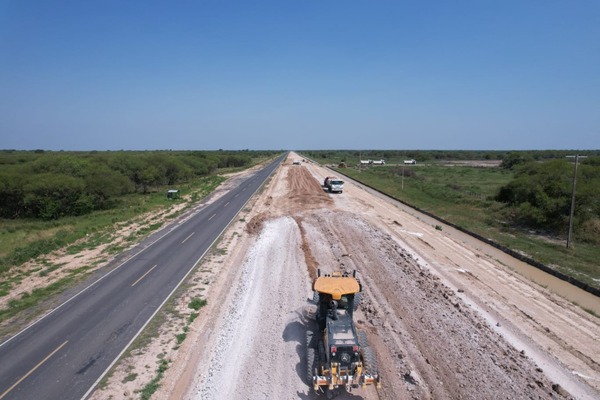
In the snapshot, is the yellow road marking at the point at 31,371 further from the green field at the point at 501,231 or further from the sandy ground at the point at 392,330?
the green field at the point at 501,231

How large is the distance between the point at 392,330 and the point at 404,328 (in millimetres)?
576

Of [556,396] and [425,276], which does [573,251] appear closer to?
[425,276]

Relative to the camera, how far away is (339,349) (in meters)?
9.48

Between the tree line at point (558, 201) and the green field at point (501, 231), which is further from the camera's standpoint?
the tree line at point (558, 201)

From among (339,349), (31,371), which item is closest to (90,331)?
(31,371)

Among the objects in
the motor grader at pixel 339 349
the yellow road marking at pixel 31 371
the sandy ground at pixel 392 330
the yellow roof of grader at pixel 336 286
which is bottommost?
the yellow road marking at pixel 31 371

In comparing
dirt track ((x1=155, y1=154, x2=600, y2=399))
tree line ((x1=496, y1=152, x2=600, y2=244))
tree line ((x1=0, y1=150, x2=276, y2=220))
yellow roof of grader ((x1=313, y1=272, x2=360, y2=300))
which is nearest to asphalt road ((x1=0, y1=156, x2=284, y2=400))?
dirt track ((x1=155, y1=154, x2=600, y2=399))

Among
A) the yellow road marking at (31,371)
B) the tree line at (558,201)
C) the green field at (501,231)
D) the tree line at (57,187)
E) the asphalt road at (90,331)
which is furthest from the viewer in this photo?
the tree line at (57,187)

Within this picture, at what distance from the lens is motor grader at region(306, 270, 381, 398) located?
Result: 939cm

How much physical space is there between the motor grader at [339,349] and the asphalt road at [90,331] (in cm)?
716

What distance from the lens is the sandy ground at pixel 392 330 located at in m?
10.9

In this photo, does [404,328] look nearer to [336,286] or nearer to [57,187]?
[336,286]

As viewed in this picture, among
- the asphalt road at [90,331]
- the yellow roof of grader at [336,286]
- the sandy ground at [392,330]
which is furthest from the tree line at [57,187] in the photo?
the yellow roof of grader at [336,286]

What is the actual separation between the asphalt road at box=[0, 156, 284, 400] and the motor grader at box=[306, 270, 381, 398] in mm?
7160
